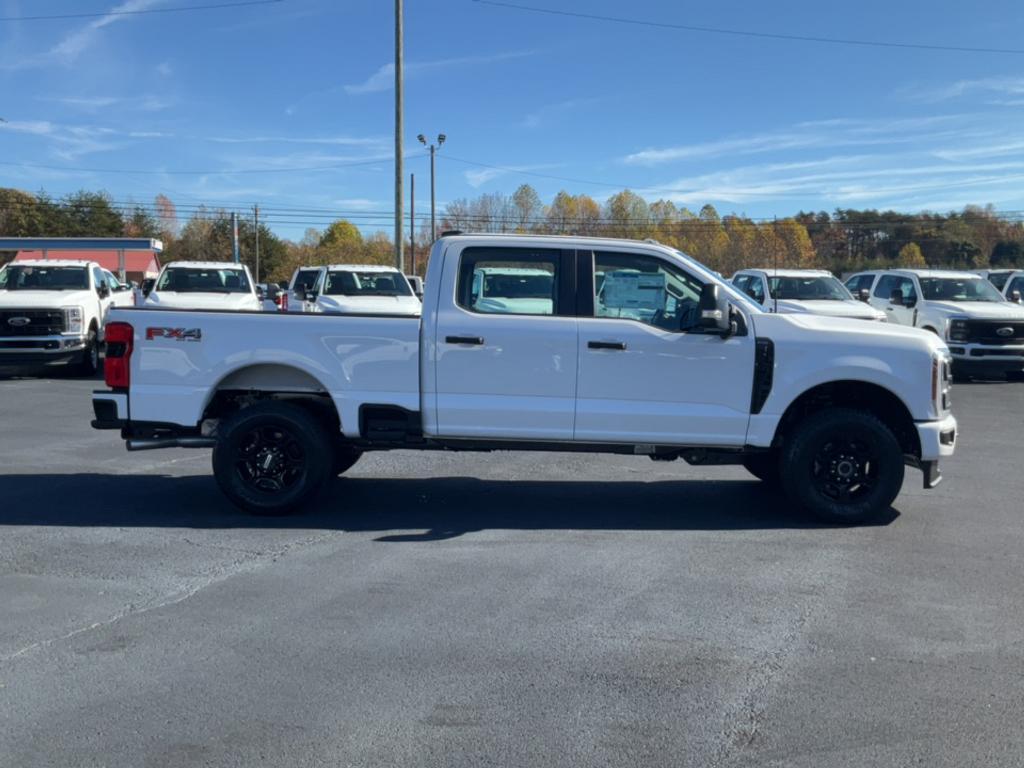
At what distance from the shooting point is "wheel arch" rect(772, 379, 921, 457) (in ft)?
25.3

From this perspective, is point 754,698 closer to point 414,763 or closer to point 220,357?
point 414,763

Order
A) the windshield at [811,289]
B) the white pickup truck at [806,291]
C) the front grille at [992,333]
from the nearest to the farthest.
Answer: the white pickup truck at [806,291] → the front grille at [992,333] → the windshield at [811,289]

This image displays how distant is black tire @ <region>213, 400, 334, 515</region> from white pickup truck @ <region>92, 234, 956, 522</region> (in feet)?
0.04

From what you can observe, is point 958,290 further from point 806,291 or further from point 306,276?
point 306,276

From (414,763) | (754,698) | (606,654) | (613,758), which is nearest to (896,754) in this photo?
(754,698)

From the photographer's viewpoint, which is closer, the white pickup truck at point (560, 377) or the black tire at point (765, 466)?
the white pickup truck at point (560, 377)

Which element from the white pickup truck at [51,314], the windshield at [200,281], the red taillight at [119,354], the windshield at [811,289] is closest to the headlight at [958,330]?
the windshield at [811,289]

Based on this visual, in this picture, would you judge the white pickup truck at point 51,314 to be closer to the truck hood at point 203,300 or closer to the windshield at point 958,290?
the truck hood at point 203,300

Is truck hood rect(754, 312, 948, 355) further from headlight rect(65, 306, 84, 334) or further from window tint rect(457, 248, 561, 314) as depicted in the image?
headlight rect(65, 306, 84, 334)

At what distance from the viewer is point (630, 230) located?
5975 cm

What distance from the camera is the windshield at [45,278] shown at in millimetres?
18891

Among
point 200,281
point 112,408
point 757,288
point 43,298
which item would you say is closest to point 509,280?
point 112,408

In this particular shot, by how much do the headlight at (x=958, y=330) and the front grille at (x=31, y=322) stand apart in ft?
51.6

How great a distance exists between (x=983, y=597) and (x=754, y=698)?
2244mm
